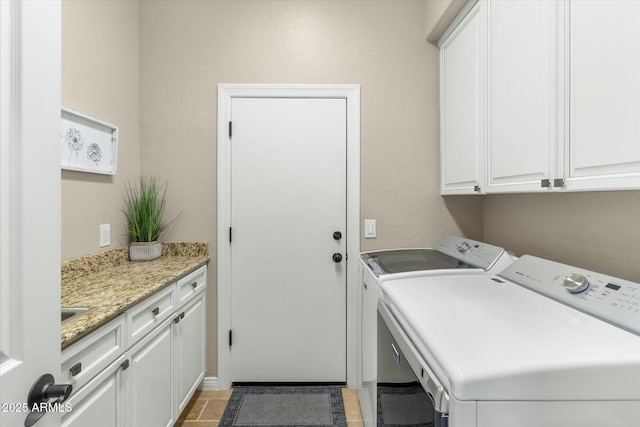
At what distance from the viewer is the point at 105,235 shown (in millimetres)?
1877

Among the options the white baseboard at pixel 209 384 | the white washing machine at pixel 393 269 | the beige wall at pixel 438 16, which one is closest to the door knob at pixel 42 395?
the white washing machine at pixel 393 269

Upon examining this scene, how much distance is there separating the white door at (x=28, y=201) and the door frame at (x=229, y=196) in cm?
151

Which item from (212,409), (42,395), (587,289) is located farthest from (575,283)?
(212,409)

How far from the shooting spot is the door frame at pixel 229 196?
2.18m

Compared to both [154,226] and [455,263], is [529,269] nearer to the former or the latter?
[455,263]

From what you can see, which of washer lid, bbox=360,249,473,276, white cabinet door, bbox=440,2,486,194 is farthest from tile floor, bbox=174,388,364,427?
white cabinet door, bbox=440,2,486,194

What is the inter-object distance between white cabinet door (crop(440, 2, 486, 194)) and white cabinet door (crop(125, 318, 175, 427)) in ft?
5.68

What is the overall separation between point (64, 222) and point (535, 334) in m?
1.94

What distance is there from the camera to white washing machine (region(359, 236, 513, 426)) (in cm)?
150

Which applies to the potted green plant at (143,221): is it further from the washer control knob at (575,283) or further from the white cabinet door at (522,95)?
the washer control knob at (575,283)

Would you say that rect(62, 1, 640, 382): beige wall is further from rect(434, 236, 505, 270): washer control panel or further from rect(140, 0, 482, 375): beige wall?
rect(434, 236, 505, 270): washer control panel

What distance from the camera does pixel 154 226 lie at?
2.07 meters

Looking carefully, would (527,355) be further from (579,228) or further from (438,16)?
(438,16)

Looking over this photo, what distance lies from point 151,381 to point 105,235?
90 cm
